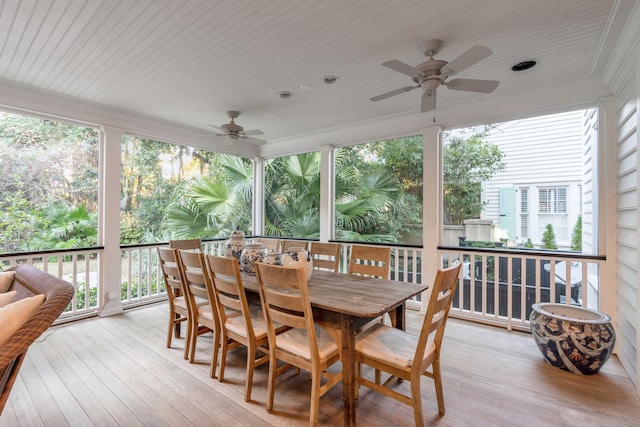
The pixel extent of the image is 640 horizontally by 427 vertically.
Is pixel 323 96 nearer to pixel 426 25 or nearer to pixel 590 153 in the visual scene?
pixel 426 25

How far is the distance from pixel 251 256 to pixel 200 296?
1.63ft

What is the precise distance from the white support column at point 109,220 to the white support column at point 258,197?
2238 millimetres

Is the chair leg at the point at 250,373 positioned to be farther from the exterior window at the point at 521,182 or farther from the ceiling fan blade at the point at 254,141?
the ceiling fan blade at the point at 254,141

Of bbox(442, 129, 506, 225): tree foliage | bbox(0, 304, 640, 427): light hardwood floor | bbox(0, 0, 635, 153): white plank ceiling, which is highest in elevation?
bbox(0, 0, 635, 153): white plank ceiling

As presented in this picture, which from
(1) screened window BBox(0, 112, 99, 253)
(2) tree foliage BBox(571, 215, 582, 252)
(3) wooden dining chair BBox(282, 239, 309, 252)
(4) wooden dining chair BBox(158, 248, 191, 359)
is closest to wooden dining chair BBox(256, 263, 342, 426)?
(4) wooden dining chair BBox(158, 248, 191, 359)

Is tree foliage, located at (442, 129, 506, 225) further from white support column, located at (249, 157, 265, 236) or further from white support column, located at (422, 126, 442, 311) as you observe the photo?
white support column, located at (249, 157, 265, 236)

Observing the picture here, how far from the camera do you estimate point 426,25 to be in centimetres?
197

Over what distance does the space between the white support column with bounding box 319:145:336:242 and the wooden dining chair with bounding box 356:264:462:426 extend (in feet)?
8.48

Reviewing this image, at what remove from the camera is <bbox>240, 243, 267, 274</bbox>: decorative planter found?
2.46m

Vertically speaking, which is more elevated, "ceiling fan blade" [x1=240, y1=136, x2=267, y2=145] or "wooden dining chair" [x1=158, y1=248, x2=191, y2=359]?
"ceiling fan blade" [x1=240, y1=136, x2=267, y2=145]

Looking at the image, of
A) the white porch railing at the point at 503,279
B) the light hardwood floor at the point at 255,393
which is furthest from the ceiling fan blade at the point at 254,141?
the light hardwood floor at the point at 255,393

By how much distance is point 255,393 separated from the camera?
6.44 ft

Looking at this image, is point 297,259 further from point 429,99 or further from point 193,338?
point 429,99

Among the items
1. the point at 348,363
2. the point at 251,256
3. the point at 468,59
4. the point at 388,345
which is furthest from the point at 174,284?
the point at 468,59
